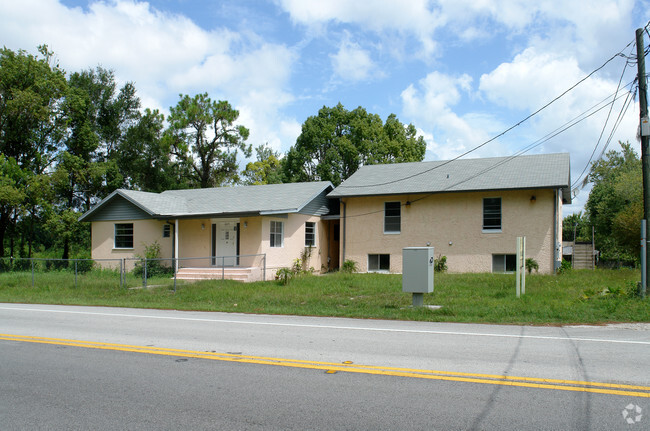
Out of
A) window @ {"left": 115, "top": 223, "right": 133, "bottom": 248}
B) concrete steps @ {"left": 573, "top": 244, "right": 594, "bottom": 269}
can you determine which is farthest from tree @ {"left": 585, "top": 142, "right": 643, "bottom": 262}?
window @ {"left": 115, "top": 223, "right": 133, "bottom": 248}

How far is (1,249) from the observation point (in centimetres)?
3422

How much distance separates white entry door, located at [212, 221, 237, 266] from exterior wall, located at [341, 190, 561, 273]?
17.7ft

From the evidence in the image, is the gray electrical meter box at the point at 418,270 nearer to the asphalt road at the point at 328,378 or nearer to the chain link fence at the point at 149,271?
the asphalt road at the point at 328,378

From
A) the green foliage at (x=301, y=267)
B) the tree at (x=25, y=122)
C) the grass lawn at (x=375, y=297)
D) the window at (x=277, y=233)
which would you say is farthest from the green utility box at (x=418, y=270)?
the tree at (x=25, y=122)

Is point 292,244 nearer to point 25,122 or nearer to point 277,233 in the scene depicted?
point 277,233

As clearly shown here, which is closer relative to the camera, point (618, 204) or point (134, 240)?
point (134, 240)

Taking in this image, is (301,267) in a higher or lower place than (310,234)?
lower

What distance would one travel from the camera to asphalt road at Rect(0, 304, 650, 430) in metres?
4.90

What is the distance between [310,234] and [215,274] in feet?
19.2

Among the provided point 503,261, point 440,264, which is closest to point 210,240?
point 440,264

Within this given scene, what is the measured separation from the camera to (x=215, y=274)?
21656 millimetres

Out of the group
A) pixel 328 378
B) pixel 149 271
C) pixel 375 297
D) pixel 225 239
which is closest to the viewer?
pixel 328 378

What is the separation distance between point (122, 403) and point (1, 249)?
34.8 m

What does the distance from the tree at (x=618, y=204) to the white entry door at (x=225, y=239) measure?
21705 millimetres
